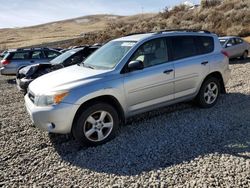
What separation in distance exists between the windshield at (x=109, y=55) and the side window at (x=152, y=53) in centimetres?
22

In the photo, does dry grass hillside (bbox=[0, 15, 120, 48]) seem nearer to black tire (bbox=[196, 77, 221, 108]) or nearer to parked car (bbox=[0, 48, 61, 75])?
parked car (bbox=[0, 48, 61, 75])

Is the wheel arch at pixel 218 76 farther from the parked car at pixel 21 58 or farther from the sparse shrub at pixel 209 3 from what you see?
the sparse shrub at pixel 209 3

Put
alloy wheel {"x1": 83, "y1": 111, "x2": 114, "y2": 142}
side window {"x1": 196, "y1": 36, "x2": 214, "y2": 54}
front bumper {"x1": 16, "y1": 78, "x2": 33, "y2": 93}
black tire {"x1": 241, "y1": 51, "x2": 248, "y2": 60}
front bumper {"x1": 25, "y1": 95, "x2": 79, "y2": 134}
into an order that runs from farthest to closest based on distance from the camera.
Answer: black tire {"x1": 241, "y1": 51, "x2": 248, "y2": 60}
front bumper {"x1": 16, "y1": 78, "x2": 33, "y2": 93}
side window {"x1": 196, "y1": 36, "x2": 214, "y2": 54}
alloy wheel {"x1": 83, "y1": 111, "x2": 114, "y2": 142}
front bumper {"x1": 25, "y1": 95, "x2": 79, "y2": 134}

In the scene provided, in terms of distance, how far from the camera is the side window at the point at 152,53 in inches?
217

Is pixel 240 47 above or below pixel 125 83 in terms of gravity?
below

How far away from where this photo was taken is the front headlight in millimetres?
4633

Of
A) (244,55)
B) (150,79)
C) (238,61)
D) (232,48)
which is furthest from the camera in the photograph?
(244,55)

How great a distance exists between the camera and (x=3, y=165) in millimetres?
4508

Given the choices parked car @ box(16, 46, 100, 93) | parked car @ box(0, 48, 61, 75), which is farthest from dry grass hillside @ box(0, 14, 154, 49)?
parked car @ box(16, 46, 100, 93)

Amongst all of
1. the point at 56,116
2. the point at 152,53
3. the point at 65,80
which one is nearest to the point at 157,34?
the point at 152,53

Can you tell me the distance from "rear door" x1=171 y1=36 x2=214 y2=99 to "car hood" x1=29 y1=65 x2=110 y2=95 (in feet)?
5.40

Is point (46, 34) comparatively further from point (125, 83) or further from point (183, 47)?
point (125, 83)

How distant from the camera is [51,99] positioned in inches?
185

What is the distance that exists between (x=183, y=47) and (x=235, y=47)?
10972 millimetres
